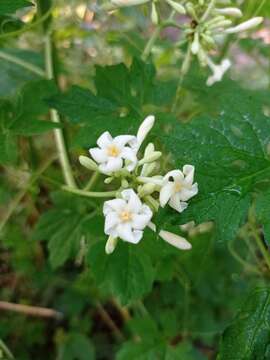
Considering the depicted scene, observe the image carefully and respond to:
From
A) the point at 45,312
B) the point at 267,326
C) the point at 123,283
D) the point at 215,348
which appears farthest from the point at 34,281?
the point at 267,326

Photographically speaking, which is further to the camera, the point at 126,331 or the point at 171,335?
the point at 126,331

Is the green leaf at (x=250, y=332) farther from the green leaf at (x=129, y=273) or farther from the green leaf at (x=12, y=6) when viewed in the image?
the green leaf at (x=12, y=6)

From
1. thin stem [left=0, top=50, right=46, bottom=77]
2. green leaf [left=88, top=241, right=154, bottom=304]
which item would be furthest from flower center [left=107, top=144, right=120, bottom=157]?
thin stem [left=0, top=50, right=46, bottom=77]

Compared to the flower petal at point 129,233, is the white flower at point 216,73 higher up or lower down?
lower down

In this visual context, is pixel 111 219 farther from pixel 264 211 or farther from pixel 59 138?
pixel 59 138

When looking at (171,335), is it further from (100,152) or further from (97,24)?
(97,24)

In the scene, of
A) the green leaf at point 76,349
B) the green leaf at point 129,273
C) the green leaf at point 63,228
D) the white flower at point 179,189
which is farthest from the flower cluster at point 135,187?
the green leaf at point 76,349

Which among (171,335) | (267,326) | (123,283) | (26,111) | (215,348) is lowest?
(215,348)
